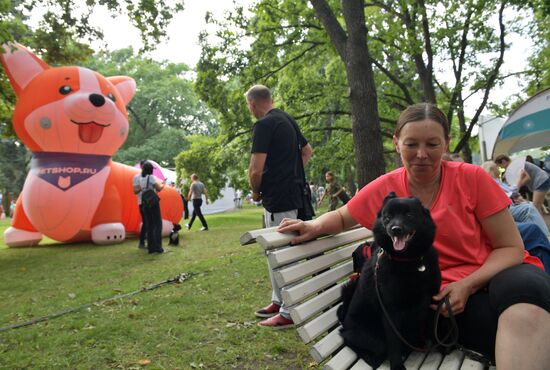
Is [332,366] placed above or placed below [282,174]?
below

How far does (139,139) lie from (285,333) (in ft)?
141

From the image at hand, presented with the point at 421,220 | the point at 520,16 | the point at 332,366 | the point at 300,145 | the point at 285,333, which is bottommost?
the point at 285,333

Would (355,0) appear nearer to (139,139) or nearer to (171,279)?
(171,279)

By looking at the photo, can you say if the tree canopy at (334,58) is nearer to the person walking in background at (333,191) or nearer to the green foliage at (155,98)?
the person walking in background at (333,191)

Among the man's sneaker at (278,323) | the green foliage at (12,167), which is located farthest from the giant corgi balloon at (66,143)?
the green foliage at (12,167)

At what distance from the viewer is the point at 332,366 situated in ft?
6.47

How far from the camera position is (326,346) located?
2.12m

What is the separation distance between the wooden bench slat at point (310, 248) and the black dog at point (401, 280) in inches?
15.6

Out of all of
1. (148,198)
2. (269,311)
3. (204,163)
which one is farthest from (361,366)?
(204,163)

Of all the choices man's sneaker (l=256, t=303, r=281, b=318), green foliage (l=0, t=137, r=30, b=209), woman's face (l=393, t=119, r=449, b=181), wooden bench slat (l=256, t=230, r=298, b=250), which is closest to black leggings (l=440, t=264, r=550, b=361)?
woman's face (l=393, t=119, r=449, b=181)

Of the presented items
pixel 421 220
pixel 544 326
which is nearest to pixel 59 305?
pixel 421 220

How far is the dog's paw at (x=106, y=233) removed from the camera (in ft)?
37.8

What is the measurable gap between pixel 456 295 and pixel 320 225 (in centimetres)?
81

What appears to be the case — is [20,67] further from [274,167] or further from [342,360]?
[342,360]
